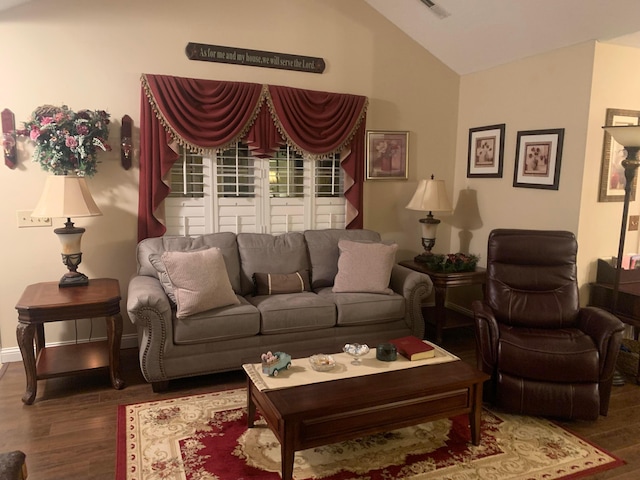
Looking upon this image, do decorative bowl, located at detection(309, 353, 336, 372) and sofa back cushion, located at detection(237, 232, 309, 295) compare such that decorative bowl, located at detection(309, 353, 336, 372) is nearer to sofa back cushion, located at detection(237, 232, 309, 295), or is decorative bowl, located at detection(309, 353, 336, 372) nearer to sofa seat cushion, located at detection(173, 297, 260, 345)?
sofa seat cushion, located at detection(173, 297, 260, 345)

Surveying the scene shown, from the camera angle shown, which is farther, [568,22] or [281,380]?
[568,22]

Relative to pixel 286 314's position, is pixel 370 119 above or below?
above

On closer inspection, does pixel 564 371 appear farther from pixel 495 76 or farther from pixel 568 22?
pixel 495 76

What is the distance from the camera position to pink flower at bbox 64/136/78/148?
3473mm

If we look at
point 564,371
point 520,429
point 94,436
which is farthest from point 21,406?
point 564,371

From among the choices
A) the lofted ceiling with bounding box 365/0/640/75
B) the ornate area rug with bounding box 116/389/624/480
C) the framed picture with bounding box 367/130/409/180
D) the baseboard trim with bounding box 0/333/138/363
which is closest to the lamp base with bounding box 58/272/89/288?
the baseboard trim with bounding box 0/333/138/363

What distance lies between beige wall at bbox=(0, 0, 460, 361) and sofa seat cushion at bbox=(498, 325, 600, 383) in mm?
2152

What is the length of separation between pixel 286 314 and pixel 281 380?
1.00 metres

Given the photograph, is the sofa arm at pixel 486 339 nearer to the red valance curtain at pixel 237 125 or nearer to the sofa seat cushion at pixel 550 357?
the sofa seat cushion at pixel 550 357

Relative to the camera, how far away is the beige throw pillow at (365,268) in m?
3.87

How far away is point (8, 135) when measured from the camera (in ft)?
11.5

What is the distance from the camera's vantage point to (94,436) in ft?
8.90

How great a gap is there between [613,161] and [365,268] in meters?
2.14

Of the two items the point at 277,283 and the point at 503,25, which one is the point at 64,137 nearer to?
the point at 277,283
